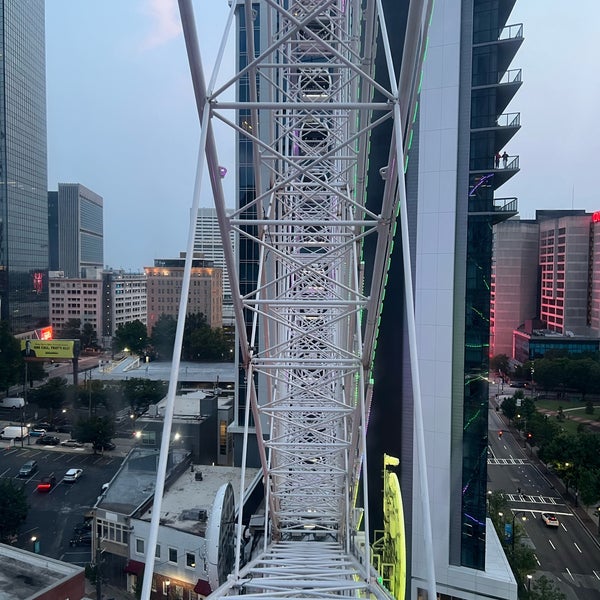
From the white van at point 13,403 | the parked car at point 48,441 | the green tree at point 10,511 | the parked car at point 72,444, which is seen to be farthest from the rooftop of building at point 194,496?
the white van at point 13,403

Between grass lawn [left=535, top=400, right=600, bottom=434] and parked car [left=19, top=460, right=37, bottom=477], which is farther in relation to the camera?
grass lawn [left=535, top=400, right=600, bottom=434]

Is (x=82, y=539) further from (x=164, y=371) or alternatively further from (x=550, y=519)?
(x=550, y=519)

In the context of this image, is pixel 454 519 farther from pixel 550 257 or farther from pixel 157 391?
pixel 550 257

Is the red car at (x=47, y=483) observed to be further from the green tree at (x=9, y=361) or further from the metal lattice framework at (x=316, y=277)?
the metal lattice framework at (x=316, y=277)

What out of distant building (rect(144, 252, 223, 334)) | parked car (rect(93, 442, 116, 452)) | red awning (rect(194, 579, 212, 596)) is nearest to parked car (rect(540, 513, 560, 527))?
red awning (rect(194, 579, 212, 596))

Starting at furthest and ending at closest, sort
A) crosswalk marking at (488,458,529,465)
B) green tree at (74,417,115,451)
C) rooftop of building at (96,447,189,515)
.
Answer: crosswalk marking at (488,458,529,465), green tree at (74,417,115,451), rooftop of building at (96,447,189,515)

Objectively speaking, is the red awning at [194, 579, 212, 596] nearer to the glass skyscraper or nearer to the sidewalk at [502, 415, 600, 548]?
the sidewalk at [502, 415, 600, 548]

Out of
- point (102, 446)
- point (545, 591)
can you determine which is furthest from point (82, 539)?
point (545, 591)
